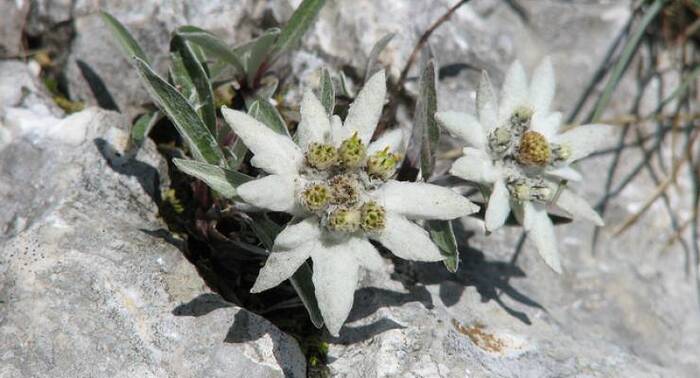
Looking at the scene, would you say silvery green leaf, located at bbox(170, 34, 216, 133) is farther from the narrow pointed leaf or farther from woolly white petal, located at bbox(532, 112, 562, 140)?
the narrow pointed leaf

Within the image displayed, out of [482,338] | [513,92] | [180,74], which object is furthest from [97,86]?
[482,338]

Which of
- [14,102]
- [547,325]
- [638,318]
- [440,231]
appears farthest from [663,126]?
[14,102]

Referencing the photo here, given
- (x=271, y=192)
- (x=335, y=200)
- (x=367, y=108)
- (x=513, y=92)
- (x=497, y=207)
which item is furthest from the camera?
(x=513, y=92)

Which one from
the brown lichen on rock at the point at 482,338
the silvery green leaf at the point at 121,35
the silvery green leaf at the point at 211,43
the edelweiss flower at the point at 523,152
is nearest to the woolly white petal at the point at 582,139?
the edelweiss flower at the point at 523,152

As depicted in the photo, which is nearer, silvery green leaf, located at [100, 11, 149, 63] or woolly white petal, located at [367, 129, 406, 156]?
woolly white petal, located at [367, 129, 406, 156]

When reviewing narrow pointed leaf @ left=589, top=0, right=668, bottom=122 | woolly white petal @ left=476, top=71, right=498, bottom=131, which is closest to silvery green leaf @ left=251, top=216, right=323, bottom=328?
woolly white petal @ left=476, top=71, right=498, bottom=131

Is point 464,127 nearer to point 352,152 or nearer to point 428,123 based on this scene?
point 428,123
